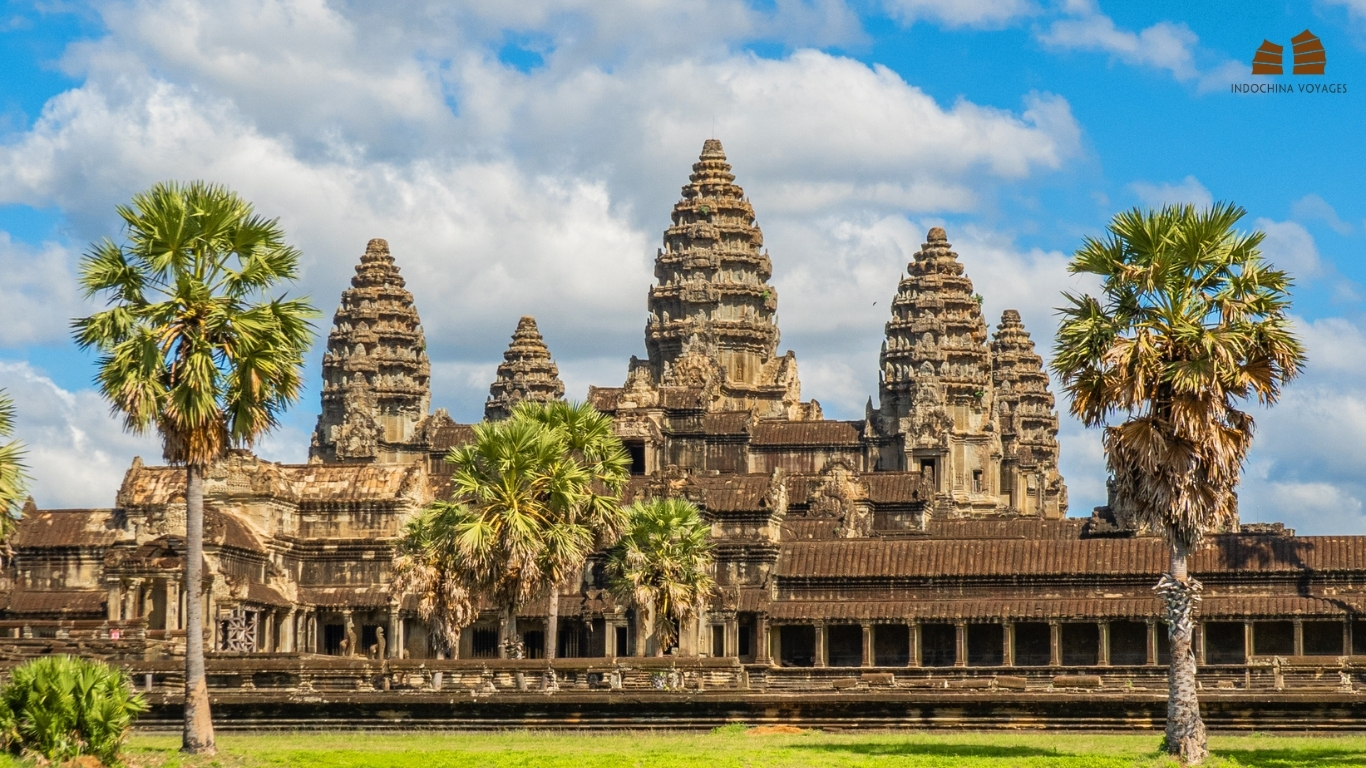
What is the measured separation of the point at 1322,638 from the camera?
245ft

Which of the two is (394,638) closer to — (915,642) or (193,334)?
(915,642)

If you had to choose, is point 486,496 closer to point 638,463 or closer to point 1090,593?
point 1090,593

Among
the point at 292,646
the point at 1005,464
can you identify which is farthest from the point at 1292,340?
the point at 1005,464

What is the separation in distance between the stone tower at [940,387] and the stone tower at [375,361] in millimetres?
31176

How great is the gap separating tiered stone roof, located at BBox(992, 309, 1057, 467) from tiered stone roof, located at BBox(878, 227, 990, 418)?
22.2 meters

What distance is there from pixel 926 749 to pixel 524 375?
107 metres

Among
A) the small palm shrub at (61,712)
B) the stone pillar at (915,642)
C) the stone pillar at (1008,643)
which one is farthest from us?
the stone pillar at (915,642)

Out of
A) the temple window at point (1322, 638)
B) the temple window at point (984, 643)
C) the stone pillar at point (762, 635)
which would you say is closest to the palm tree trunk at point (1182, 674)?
the temple window at point (1322, 638)

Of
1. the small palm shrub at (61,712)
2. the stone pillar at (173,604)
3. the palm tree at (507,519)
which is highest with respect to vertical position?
the palm tree at (507,519)

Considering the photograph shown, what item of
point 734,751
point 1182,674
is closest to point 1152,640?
point 1182,674

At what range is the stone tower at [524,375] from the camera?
145125 millimetres

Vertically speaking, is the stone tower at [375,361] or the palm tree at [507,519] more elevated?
the stone tower at [375,361]

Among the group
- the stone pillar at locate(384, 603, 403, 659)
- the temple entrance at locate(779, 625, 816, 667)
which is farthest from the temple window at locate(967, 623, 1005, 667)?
the stone pillar at locate(384, 603, 403, 659)

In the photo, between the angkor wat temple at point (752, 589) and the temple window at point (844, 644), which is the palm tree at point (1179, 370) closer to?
the angkor wat temple at point (752, 589)
